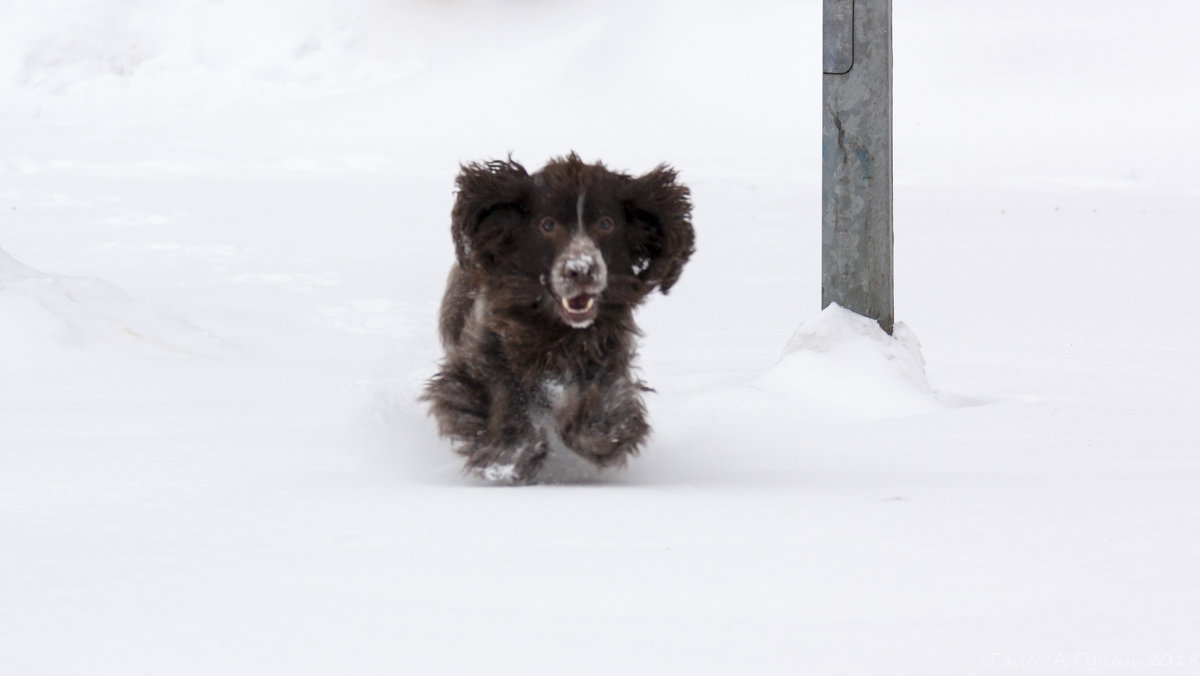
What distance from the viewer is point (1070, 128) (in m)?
15.8

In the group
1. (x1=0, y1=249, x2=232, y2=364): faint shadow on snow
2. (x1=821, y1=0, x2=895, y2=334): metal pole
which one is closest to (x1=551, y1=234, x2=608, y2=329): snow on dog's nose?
(x1=821, y1=0, x2=895, y2=334): metal pole

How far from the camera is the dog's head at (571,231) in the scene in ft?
13.1

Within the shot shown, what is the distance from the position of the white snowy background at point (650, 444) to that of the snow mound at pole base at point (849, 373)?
0.6 inches

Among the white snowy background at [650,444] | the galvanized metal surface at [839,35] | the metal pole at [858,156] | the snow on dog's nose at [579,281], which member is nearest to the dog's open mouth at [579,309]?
the snow on dog's nose at [579,281]

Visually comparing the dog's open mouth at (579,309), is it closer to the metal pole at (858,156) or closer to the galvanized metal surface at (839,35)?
the metal pole at (858,156)

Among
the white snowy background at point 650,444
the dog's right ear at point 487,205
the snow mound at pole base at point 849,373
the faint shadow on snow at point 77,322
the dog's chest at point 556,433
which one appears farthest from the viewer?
the faint shadow on snow at point 77,322

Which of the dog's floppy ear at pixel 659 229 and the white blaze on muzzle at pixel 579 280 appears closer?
the white blaze on muzzle at pixel 579 280

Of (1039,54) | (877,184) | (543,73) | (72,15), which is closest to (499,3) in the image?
(543,73)

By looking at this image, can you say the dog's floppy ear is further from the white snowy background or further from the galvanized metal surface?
the galvanized metal surface

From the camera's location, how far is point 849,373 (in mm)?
4832

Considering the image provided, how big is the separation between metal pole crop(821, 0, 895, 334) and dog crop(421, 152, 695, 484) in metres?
0.99

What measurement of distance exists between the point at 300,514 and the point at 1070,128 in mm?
14456

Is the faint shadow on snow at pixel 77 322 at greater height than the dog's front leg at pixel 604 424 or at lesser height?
greater

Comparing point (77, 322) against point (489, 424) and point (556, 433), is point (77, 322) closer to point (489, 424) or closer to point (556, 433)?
point (489, 424)
